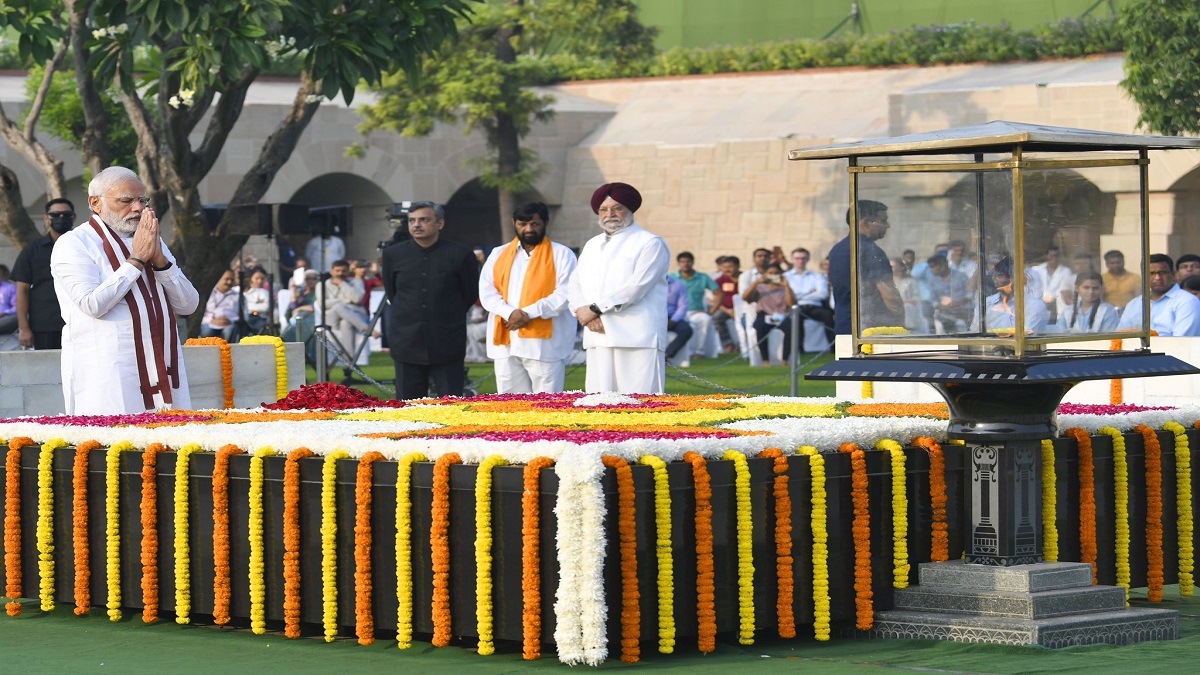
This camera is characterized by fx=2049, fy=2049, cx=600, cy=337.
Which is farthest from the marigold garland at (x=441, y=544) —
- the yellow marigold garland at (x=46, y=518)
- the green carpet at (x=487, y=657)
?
the yellow marigold garland at (x=46, y=518)

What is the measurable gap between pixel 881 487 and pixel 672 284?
54.0 feet

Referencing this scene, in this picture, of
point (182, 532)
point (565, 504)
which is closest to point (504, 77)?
point (182, 532)

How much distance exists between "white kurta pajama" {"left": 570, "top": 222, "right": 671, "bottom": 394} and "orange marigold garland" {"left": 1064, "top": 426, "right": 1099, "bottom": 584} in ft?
13.1

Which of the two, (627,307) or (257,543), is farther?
(627,307)

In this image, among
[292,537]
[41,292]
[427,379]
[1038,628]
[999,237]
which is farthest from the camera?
[41,292]

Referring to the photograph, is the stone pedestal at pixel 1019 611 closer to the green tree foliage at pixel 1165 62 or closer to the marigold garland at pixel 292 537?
the marigold garland at pixel 292 537

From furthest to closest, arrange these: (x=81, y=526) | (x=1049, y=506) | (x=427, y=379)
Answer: (x=427, y=379), (x=81, y=526), (x=1049, y=506)

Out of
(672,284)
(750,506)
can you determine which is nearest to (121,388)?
(750,506)

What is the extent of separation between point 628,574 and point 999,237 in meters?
1.86

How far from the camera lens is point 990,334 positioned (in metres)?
6.99

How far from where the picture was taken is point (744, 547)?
650cm

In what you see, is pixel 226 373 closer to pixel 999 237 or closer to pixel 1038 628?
pixel 999 237

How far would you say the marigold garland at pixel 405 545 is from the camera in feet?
21.3

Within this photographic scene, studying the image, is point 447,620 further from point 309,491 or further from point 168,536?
point 168,536
